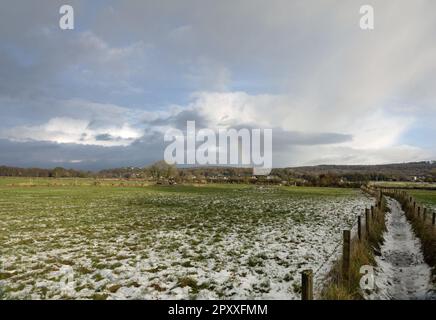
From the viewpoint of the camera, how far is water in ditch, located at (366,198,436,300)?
26.2ft

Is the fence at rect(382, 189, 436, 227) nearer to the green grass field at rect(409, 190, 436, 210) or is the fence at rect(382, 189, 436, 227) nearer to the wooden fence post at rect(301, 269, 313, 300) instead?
the green grass field at rect(409, 190, 436, 210)

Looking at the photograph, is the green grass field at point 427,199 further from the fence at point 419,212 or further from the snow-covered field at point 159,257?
the snow-covered field at point 159,257

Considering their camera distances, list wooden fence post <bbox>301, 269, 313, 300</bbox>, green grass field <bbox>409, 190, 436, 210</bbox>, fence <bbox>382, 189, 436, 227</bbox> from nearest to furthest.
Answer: wooden fence post <bbox>301, 269, 313, 300</bbox>
fence <bbox>382, 189, 436, 227</bbox>
green grass field <bbox>409, 190, 436, 210</bbox>

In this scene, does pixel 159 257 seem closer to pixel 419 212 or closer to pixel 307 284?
pixel 307 284

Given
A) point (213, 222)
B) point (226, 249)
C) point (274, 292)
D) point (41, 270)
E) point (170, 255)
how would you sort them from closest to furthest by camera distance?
point (274, 292) → point (41, 270) → point (170, 255) → point (226, 249) → point (213, 222)

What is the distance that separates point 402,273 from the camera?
987cm

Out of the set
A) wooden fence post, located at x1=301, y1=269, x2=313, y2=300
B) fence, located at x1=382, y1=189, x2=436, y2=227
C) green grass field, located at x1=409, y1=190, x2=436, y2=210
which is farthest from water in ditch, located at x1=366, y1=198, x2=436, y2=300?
green grass field, located at x1=409, y1=190, x2=436, y2=210

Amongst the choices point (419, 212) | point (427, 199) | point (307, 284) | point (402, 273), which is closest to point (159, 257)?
point (307, 284)

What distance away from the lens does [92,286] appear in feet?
27.1

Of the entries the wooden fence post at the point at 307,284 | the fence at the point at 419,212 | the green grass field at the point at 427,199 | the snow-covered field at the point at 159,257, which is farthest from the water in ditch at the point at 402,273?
the green grass field at the point at 427,199
